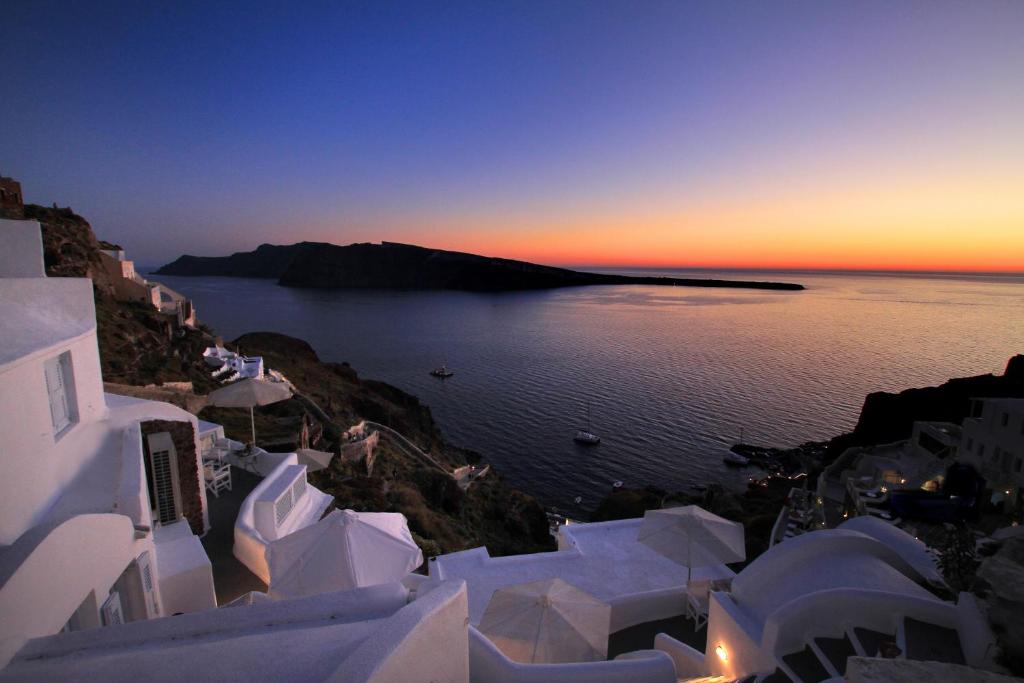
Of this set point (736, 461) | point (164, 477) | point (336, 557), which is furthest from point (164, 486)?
point (736, 461)

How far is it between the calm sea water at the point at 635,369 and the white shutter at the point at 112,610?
71.7 ft

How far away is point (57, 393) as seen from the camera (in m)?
4.98

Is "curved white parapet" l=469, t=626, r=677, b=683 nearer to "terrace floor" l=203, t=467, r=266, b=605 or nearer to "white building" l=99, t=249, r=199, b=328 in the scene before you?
"terrace floor" l=203, t=467, r=266, b=605

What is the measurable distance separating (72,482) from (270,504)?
3.34 metres

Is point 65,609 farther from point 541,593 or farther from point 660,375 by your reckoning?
point 660,375

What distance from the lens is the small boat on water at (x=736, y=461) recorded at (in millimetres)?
29141

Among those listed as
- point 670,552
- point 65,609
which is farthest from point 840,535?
point 65,609

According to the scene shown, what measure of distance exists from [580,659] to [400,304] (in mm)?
113263

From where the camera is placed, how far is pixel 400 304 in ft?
375

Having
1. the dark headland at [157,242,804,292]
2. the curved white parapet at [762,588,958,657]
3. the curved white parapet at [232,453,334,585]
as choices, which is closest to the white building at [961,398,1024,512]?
the curved white parapet at [762,588,958,657]

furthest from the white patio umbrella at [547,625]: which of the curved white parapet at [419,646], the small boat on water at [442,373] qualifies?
the small boat on water at [442,373]

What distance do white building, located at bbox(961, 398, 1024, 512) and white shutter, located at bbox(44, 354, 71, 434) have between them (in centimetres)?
1875

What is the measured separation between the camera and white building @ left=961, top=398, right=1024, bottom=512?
12.6 m

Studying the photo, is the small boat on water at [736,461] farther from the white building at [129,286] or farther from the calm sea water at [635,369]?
the white building at [129,286]
